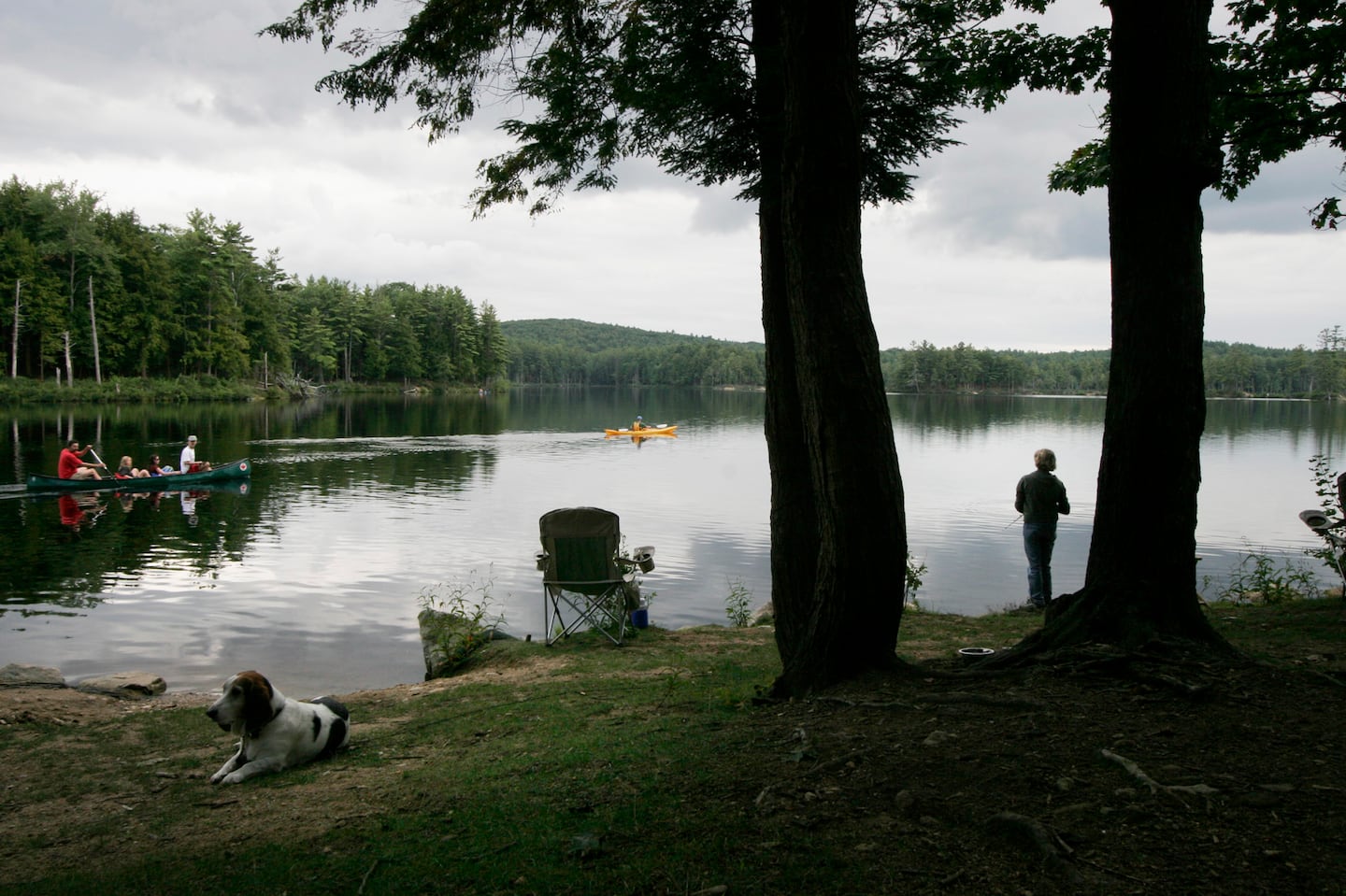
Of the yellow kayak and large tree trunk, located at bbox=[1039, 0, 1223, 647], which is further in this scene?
the yellow kayak

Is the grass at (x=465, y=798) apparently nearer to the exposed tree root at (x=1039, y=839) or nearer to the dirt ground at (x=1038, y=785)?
the dirt ground at (x=1038, y=785)

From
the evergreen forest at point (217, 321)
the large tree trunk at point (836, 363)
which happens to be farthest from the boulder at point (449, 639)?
the evergreen forest at point (217, 321)

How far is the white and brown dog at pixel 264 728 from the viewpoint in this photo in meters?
4.69

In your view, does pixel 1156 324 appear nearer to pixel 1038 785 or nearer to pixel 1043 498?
pixel 1038 785

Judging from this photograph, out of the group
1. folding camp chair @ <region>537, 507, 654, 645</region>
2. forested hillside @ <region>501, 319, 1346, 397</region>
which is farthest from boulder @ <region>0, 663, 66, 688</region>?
forested hillside @ <region>501, 319, 1346, 397</region>

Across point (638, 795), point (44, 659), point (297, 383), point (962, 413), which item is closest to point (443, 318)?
point (297, 383)

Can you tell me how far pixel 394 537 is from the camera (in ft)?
56.5

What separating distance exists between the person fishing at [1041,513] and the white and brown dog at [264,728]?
7.37m

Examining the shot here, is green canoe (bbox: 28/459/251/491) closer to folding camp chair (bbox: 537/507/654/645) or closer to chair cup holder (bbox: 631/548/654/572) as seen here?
folding camp chair (bbox: 537/507/654/645)

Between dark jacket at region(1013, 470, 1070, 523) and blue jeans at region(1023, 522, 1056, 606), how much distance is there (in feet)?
0.31

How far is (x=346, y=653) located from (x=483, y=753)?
19.2 feet

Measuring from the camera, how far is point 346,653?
32.4 ft

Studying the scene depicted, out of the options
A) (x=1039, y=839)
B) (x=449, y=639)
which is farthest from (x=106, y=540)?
(x=1039, y=839)

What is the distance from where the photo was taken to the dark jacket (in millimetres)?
9422
